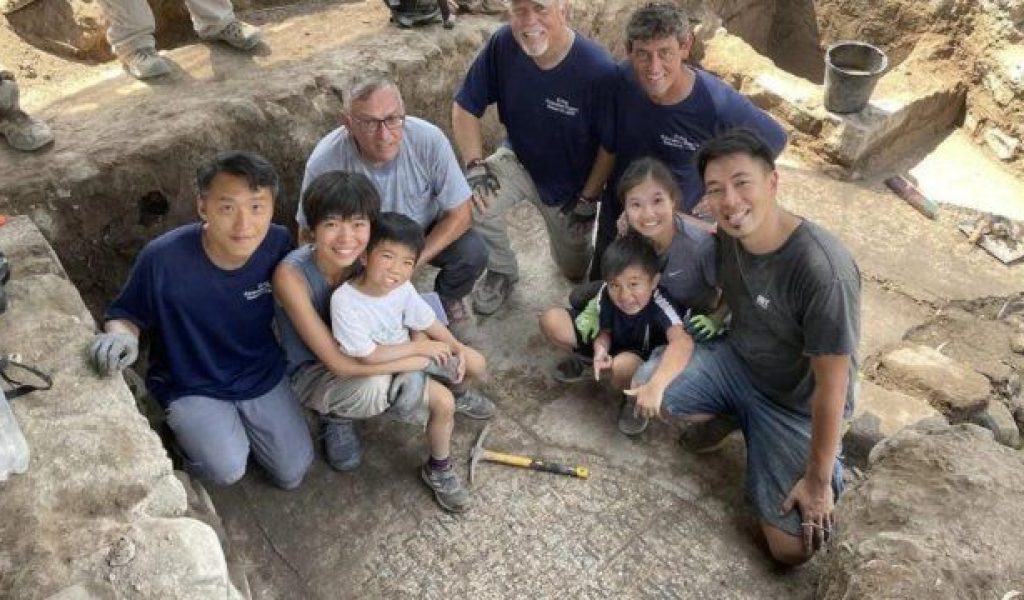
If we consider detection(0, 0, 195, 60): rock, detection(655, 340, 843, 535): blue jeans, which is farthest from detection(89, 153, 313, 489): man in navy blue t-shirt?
detection(0, 0, 195, 60): rock

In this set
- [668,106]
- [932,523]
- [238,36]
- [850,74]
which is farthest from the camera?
[850,74]

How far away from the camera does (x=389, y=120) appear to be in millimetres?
3223

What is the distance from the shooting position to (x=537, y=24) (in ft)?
11.8

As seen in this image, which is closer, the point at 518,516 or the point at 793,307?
the point at 793,307

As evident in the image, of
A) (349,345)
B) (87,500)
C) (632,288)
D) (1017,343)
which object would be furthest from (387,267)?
(1017,343)

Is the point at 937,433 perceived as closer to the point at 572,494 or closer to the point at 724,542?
the point at 724,542

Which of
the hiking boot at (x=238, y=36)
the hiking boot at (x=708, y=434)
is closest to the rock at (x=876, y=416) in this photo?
the hiking boot at (x=708, y=434)

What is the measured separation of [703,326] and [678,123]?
0.91 m

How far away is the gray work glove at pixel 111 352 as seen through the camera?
238 centimetres

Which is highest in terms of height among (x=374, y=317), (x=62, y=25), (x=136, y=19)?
(x=136, y=19)

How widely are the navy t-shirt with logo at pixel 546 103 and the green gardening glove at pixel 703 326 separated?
1072 millimetres

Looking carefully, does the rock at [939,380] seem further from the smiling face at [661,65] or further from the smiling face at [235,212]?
the smiling face at [235,212]

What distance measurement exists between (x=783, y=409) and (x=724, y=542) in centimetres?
56

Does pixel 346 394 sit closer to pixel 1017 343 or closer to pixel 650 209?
pixel 650 209
